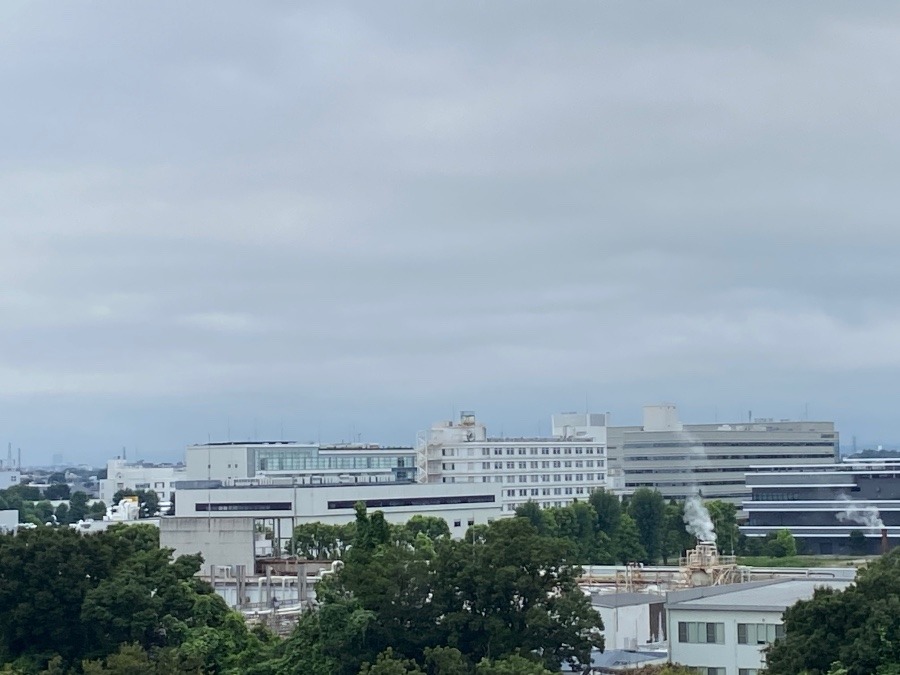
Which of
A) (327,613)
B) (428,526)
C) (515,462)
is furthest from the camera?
(515,462)

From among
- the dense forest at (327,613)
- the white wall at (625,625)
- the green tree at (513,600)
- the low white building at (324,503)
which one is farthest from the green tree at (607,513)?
the green tree at (513,600)

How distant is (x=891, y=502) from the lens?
399 feet

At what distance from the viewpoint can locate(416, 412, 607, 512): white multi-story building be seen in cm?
13775

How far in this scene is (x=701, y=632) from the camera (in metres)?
45.6

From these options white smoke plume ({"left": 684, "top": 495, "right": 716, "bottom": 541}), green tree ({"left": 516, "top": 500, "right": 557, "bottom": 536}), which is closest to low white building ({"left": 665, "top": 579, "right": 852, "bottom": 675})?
green tree ({"left": 516, "top": 500, "right": 557, "bottom": 536})

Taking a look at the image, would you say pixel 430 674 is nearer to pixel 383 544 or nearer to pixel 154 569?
pixel 383 544

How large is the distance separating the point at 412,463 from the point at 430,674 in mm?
117820

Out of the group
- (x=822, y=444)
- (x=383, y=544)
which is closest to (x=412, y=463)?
(x=822, y=444)

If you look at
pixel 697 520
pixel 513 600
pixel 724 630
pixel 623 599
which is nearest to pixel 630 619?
pixel 623 599

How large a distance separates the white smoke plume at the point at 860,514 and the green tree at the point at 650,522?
55.9 feet

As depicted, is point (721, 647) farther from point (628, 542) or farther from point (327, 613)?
point (628, 542)

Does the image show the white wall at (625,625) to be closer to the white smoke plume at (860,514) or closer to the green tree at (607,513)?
the green tree at (607,513)

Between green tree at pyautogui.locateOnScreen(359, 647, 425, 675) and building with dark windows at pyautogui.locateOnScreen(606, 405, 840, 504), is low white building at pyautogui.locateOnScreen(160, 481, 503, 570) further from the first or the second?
green tree at pyautogui.locateOnScreen(359, 647, 425, 675)

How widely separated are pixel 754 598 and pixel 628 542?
220 ft
